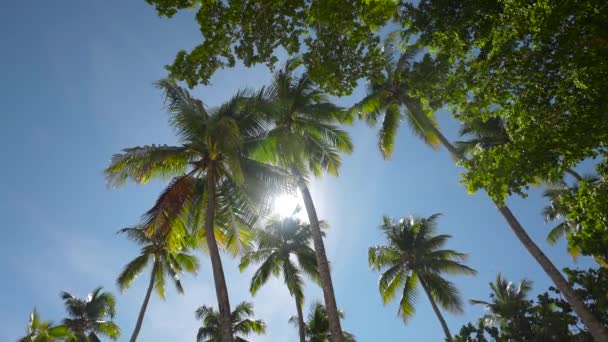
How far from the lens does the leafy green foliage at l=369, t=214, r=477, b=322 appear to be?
21594mm

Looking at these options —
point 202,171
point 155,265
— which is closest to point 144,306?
point 155,265

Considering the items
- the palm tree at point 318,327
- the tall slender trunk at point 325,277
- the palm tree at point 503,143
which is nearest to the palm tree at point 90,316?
the palm tree at point 318,327

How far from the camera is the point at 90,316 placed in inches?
Answer: 1005

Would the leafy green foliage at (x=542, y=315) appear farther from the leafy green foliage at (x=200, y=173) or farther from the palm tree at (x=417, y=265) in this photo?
the leafy green foliage at (x=200, y=173)

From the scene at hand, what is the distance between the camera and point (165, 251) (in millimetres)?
22219

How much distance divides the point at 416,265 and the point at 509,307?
20.8 feet

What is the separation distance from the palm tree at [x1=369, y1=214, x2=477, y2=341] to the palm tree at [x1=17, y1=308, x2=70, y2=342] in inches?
645

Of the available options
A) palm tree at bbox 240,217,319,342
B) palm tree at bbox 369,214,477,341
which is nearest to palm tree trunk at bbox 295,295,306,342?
palm tree at bbox 240,217,319,342

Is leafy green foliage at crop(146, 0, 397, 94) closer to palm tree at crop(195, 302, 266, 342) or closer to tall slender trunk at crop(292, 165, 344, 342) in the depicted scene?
tall slender trunk at crop(292, 165, 344, 342)

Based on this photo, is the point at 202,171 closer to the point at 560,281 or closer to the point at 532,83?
the point at 532,83

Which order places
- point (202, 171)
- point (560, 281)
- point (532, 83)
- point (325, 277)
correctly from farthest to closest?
point (202, 171)
point (560, 281)
point (325, 277)
point (532, 83)

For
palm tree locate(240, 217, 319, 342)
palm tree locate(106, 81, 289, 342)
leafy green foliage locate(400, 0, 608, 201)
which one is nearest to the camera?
leafy green foliage locate(400, 0, 608, 201)

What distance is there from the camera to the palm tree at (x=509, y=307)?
1988cm

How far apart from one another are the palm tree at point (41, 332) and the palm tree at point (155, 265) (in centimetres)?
323
